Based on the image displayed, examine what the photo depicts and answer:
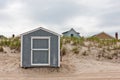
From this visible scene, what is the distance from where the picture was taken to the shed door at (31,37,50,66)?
73.4ft

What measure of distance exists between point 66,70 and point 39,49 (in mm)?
→ 1970

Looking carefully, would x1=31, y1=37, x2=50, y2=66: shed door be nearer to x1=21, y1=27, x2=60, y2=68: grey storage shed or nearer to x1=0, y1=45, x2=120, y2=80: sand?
x1=21, y1=27, x2=60, y2=68: grey storage shed

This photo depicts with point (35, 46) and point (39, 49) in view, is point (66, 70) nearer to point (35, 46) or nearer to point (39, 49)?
point (39, 49)

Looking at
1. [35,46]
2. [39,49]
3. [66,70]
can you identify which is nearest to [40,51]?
[39,49]

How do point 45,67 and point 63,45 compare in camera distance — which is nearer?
point 45,67

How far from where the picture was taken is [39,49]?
73.5 ft

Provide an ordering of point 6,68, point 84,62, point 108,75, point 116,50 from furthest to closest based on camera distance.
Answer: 1. point 116,50
2. point 84,62
3. point 6,68
4. point 108,75

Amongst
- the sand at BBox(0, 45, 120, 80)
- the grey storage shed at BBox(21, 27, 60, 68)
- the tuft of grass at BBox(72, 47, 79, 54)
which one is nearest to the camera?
the sand at BBox(0, 45, 120, 80)

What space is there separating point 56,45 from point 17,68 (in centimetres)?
260

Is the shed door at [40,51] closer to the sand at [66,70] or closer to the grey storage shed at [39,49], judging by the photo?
the grey storage shed at [39,49]

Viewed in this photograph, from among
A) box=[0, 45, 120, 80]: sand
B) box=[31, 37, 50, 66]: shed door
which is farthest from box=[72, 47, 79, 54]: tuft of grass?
box=[31, 37, 50, 66]: shed door

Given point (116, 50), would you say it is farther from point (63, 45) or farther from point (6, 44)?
point (6, 44)

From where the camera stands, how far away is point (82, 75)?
2092 cm

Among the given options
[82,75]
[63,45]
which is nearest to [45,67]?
[82,75]
